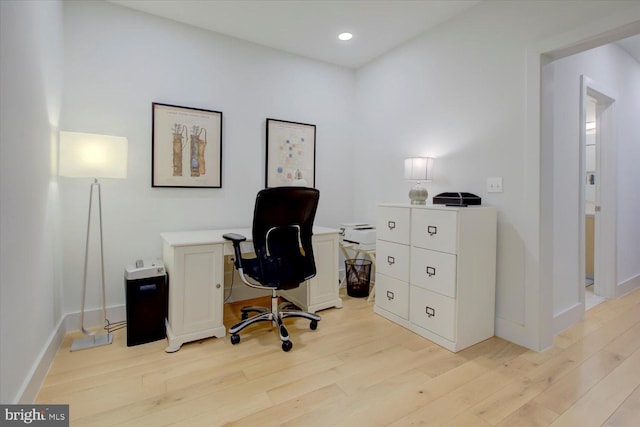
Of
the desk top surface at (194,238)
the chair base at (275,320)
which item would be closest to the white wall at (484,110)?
the desk top surface at (194,238)

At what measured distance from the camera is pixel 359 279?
10.8ft

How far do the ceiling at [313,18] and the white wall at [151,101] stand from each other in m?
0.14

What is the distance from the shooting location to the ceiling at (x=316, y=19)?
2.48 m

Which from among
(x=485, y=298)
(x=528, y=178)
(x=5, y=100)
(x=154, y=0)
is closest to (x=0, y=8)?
→ (x=5, y=100)

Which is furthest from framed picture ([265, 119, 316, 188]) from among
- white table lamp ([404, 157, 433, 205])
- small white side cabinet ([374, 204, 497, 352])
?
small white side cabinet ([374, 204, 497, 352])

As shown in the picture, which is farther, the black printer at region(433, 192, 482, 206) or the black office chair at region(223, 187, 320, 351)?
the black printer at region(433, 192, 482, 206)

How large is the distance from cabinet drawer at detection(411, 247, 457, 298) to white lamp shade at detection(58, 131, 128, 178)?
223 cm

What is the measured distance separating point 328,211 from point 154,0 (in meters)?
2.48

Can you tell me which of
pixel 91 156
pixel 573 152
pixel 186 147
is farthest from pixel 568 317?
pixel 91 156

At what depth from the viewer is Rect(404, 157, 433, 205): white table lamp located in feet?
8.85

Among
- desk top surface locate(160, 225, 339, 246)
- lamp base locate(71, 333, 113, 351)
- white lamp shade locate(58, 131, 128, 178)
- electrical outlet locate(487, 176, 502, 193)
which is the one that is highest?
white lamp shade locate(58, 131, 128, 178)

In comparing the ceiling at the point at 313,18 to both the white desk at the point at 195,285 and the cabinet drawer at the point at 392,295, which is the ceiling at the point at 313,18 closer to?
the white desk at the point at 195,285

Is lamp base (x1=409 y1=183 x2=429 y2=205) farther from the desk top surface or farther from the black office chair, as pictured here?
the black office chair

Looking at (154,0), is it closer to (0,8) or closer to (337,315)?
(0,8)
